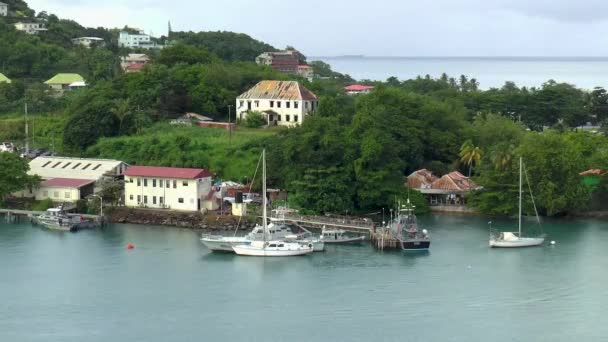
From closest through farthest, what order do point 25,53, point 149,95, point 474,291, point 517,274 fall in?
point 474,291 → point 517,274 → point 149,95 → point 25,53

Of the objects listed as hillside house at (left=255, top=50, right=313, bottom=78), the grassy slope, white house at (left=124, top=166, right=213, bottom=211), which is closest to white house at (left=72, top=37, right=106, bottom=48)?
hillside house at (left=255, top=50, right=313, bottom=78)

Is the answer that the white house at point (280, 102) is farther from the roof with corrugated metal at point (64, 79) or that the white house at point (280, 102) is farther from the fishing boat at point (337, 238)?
the roof with corrugated metal at point (64, 79)

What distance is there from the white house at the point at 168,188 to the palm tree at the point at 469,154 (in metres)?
9.48

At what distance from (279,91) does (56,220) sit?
13264mm

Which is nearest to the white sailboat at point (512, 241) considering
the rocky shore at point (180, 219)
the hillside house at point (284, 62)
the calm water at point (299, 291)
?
the calm water at point (299, 291)

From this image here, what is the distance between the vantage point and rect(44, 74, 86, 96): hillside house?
50.2 m

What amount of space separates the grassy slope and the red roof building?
2.19 m

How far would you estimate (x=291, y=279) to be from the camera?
78.2 feet

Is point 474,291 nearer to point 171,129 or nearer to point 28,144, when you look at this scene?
point 171,129

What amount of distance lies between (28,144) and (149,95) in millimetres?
5601

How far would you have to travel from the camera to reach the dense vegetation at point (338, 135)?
3075cm

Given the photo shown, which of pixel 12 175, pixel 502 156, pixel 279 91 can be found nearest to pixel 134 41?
pixel 279 91

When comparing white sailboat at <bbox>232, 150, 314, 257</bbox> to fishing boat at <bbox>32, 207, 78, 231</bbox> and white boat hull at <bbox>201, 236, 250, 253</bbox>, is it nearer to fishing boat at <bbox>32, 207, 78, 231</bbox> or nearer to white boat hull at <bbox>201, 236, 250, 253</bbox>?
white boat hull at <bbox>201, 236, 250, 253</bbox>

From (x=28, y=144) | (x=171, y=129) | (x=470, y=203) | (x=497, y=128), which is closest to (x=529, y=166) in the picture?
(x=470, y=203)
